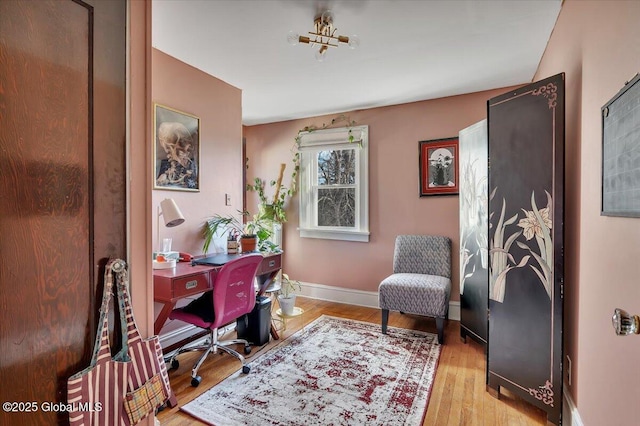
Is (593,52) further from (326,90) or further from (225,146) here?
(225,146)

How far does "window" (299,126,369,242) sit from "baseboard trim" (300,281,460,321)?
687 millimetres

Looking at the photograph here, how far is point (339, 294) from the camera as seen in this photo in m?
4.17

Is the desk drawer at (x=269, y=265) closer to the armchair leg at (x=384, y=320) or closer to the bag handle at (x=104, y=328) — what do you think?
the armchair leg at (x=384, y=320)

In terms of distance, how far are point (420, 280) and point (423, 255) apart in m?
0.45

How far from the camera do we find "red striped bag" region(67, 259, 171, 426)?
44.6 inches

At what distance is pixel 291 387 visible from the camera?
2.17 meters

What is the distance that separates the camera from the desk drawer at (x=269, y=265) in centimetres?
290

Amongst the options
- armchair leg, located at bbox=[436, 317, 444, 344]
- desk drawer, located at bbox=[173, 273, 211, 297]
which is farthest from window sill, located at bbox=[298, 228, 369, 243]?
desk drawer, located at bbox=[173, 273, 211, 297]

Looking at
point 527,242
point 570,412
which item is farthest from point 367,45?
point 570,412

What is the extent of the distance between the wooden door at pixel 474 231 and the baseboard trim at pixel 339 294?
1239mm

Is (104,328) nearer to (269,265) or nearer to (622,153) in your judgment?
(269,265)

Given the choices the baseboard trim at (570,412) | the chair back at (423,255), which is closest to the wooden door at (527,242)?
the baseboard trim at (570,412)

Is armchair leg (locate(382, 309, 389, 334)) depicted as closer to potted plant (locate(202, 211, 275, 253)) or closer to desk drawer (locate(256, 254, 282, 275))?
desk drawer (locate(256, 254, 282, 275))

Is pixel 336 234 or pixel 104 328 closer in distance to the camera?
pixel 104 328
